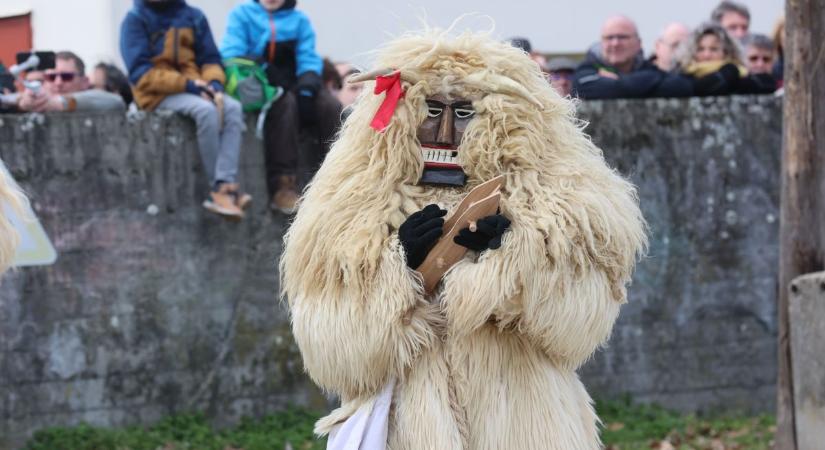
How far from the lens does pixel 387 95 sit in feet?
16.7

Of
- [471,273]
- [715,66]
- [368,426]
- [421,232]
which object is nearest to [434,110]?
[421,232]

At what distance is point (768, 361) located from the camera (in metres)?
9.75

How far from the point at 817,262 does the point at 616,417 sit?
204 centimetres

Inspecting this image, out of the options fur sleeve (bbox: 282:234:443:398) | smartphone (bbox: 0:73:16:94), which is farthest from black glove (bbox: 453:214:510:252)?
smartphone (bbox: 0:73:16:94)

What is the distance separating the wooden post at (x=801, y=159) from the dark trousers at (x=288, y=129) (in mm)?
2628

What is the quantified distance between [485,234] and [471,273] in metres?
0.15

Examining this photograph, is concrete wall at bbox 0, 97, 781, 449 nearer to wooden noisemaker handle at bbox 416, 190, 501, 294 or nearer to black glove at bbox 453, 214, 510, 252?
wooden noisemaker handle at bbox 416, 190, 501, 294

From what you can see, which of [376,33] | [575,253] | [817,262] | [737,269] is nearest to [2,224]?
[575,253]

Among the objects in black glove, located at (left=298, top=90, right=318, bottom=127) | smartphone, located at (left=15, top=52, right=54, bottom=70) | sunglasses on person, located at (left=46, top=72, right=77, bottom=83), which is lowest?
black glove, located at (left=298, top=90, right=318, bottom=127)

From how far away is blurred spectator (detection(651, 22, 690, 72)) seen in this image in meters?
10.0

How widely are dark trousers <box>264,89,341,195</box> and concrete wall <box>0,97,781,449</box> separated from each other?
114 mm

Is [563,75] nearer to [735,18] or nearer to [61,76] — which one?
[735,18]

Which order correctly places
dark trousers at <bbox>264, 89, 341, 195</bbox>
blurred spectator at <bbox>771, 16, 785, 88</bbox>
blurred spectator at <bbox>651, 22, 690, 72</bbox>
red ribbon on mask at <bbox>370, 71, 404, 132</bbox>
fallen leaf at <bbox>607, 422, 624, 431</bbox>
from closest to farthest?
red ribbon on mask at <bbox>370, 71, 404, 132</bbox>, dark trousers at <bbox>264, 89, 341, 195</bbox>, fallen leaf at <bbox>607, 422, 624, 431</bbox>, blurred spectator at <bbox>651, 22, 690, 72</bbox>, blurred spectator at <bbox>771, 16, 785, 88</bbox>

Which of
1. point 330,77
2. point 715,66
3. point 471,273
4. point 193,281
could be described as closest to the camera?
point 471,273
